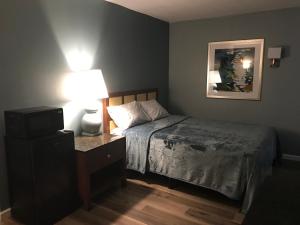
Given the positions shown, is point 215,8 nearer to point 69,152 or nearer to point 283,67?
point 283,67

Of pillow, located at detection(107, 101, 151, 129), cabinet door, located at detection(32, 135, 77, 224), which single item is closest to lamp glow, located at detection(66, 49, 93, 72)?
pillow, located at detection(107, 101, 151, 129)

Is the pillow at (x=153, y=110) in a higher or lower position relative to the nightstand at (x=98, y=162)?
higher

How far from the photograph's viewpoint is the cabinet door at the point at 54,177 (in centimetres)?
210

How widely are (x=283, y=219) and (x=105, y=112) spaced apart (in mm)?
2383

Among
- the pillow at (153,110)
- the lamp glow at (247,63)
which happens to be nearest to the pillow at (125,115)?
the pillow at (153,110)

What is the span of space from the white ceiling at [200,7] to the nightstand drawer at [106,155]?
1.93 metres

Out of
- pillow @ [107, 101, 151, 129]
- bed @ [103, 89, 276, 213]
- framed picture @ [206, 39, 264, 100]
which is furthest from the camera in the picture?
A: framed picture @ [206, 39, 264, 100]

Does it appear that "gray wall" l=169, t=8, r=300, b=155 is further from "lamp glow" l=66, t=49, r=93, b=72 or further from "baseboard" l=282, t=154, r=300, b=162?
"lamp glow" l=66, t=49, r=93, b=72

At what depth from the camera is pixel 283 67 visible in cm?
380

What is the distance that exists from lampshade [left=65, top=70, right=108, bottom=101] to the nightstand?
49 centimetres

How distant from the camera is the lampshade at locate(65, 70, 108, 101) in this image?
279 centimetres

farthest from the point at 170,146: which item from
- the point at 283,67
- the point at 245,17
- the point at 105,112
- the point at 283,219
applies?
the point at 245,17

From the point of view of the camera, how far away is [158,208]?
2529mm

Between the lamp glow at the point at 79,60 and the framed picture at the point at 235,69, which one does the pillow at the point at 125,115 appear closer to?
the lamp glow at the point at 79,60
